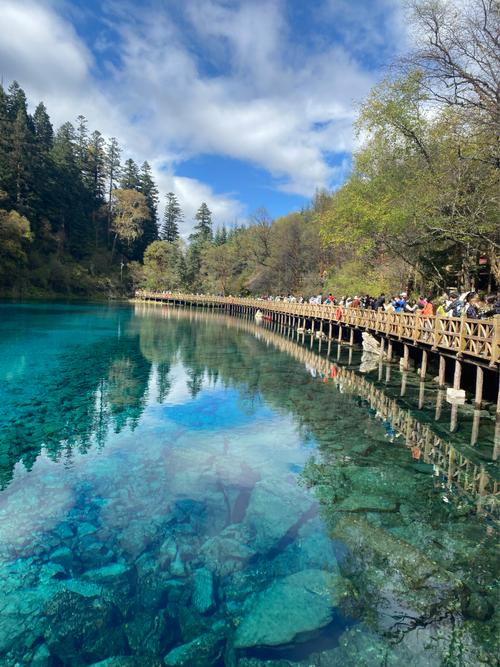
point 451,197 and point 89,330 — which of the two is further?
point 89,330

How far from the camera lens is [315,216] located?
3772 centimetres

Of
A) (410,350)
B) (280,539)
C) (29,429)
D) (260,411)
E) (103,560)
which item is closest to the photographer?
(103,560)

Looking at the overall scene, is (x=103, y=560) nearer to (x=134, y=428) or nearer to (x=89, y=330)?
(x=134, y=428)

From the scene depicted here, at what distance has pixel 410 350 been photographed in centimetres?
1967

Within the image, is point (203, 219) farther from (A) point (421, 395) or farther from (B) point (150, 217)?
(A) point (421, 395)

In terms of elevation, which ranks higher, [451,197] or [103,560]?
[451,197]

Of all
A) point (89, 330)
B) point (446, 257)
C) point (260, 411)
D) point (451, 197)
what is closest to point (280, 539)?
point (260, 411)

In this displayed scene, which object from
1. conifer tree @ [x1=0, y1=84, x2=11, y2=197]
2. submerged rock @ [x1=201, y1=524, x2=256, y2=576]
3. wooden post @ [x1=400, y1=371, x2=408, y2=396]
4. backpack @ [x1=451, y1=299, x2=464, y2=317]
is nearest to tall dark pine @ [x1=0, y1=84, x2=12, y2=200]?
conifer tree @ [x1=0, y1=84, x2=11, y2=197]

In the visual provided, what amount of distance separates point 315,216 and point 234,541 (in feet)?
116

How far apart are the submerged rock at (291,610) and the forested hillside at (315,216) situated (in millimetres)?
14012

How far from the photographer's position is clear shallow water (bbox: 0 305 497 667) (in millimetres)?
3912

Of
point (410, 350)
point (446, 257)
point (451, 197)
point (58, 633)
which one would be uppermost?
point (451, 197)

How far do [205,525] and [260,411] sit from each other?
235 inches

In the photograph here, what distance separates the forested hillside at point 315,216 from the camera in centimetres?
1736
